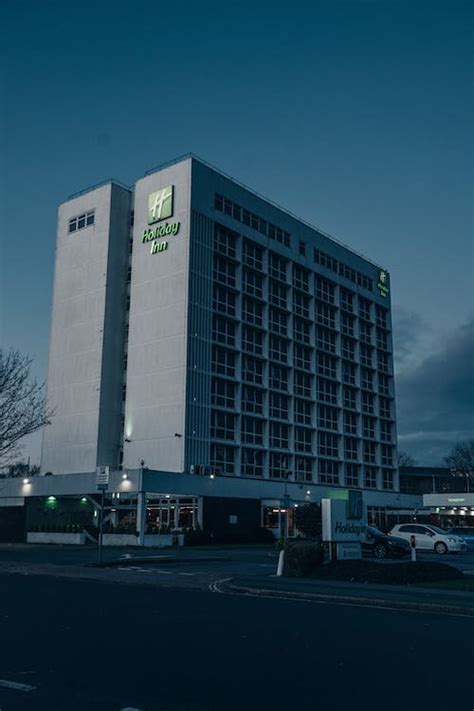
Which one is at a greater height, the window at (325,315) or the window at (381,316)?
the window at (381,316)

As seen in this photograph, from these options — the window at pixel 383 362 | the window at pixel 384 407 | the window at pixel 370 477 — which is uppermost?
the window at pixel 383 362

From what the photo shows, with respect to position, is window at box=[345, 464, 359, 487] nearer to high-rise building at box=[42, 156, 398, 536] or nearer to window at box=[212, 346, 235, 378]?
high-rise building at box=[42, 156, 398, 536]

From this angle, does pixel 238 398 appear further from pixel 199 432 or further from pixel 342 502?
pixel 342 502

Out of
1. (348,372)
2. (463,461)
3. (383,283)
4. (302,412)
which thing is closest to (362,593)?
(302,412)

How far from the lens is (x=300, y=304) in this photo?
76000mm

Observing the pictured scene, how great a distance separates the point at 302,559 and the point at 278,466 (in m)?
46.2

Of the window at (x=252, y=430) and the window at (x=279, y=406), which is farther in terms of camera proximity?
the window at (x=279, y=406)

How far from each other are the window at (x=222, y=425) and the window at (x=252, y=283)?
41.2 ft

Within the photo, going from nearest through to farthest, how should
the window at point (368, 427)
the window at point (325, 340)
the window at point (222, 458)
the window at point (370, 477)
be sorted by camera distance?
the window at point (222, 458)
the window at point (325, 340)
the window at point (370, 477)
the window at point (368, 427)

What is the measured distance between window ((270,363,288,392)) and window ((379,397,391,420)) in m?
19.9

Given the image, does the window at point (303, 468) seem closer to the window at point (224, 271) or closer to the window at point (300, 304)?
the window at point (300, 304)

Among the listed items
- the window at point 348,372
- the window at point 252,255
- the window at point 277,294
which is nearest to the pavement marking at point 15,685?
the window at point 252,255

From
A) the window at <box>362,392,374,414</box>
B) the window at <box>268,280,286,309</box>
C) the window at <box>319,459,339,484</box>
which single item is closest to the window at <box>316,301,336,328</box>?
the window at <box>268,280,286,309</box>

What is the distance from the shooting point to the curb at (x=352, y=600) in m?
14.6
